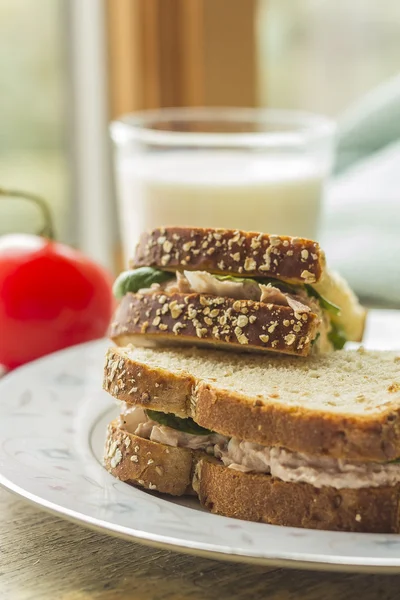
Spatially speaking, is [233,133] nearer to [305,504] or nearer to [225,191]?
[225,191]

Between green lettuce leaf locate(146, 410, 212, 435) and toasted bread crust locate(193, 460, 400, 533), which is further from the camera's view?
green lettuce leaf locate(146, 410, 212, 435)

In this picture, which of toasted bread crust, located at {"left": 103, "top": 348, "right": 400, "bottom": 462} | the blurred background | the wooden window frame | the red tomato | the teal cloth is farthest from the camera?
the wooden window frame

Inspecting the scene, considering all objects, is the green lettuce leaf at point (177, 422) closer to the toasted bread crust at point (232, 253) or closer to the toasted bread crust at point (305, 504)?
the toasted bread crust at point (305, 504)

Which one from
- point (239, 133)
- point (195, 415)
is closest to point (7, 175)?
point (239, 133)

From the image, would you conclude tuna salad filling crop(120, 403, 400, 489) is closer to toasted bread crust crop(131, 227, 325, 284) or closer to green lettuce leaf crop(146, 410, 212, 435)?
green lettuce leaf crop(146, 410, 212, 435)

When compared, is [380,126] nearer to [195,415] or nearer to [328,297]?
[328,297]

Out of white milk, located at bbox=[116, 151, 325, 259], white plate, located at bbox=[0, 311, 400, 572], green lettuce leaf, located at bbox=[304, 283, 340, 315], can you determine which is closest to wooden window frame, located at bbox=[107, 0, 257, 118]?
white milk, located at bbox=[116, 151, 325, 259]


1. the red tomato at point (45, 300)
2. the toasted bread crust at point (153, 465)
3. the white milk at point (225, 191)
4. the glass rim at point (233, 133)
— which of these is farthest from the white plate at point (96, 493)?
the glass rim at point (233, 133)
